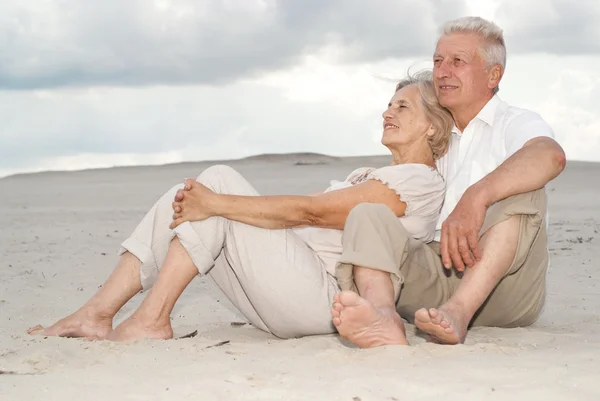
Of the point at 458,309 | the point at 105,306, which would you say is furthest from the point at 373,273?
the point at 105,306

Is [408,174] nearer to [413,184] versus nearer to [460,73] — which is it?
[413,184]

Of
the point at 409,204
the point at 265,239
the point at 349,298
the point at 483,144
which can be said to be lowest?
the point at 349,298

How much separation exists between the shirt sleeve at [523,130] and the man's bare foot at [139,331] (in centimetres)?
155

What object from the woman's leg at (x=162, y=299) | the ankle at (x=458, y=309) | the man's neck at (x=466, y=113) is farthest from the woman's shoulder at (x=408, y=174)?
the woman's leg at (x=162, y=299)

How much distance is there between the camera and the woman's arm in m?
3.25

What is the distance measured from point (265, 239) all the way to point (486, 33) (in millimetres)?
1369

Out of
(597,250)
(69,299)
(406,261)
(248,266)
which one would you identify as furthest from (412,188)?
(597,250)

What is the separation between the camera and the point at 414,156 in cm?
355

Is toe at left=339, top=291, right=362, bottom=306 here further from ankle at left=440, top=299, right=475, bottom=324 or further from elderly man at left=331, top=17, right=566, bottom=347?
ankle at left=440, top=299, right=475, bottom=324

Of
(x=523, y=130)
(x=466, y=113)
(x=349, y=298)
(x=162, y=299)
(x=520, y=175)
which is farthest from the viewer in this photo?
(x=466, y=113)

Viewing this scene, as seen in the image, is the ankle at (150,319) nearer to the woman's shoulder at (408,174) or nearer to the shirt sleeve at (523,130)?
the woman's shoulder at (408,174)

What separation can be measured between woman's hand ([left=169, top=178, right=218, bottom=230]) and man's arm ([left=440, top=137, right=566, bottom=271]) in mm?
887

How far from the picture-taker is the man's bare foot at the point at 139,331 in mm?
3322

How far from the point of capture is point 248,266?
324 cm
